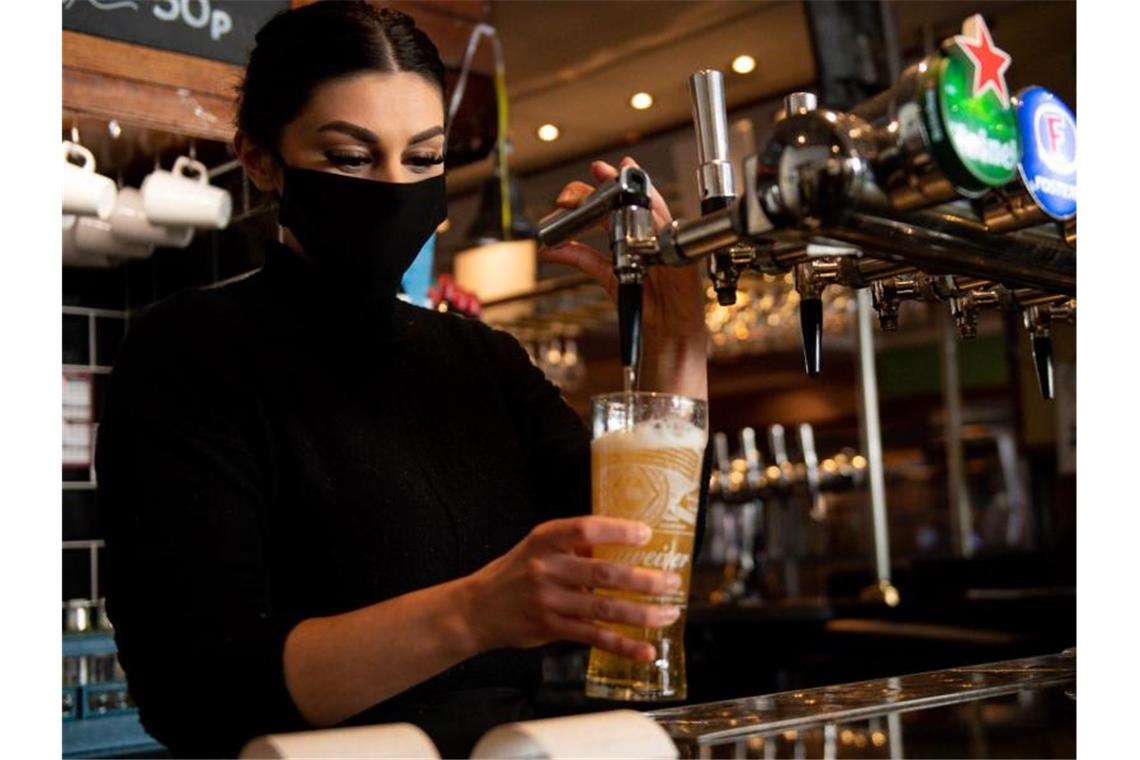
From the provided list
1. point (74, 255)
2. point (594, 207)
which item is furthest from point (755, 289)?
point (594, 207)

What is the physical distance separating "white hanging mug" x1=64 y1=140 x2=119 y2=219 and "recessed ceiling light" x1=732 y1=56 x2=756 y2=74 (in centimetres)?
304

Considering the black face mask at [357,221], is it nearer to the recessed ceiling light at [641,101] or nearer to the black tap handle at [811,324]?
the black tap handle at [811,324]

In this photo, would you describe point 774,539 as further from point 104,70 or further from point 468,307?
point 104,70

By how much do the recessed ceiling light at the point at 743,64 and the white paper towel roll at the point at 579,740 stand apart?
14.7 feet

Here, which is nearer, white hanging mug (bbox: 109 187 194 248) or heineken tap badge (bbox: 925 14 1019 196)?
heineken tap badge (bbox: 925 14 1019 196)

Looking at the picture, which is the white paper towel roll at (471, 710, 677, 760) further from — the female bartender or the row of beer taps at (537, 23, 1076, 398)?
the row of beer taps at (537, 23, 1076, 398)

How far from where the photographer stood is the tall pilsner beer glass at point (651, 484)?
0.95 m

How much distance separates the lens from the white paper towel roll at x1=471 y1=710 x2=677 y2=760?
0.84 m

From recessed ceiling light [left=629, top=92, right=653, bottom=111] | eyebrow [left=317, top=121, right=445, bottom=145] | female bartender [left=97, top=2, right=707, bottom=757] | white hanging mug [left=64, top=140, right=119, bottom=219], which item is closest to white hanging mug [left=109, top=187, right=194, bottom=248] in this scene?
white hanging mug [left=64, top=140, right=119, bottom=219]

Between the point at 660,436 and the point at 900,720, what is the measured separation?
493 mm

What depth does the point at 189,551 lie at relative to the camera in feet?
3.83

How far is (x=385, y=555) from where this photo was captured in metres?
1.37

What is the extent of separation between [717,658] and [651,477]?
4114 mm
